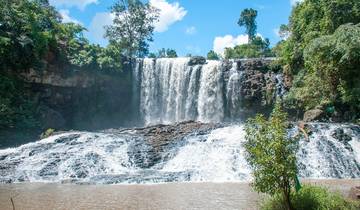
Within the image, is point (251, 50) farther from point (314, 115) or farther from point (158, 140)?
point (158, 140)

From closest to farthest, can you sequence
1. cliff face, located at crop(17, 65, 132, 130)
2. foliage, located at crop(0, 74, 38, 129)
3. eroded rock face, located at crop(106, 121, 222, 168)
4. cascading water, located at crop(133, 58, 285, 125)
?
eroded rock face, located at crop(106, 121, 222, 168) → foliage, located at crop(0, 74, 38, 129) → cliff face, located at crop(17, 65, 132, 130) → cascading water, located at crop(133, 58, 285, 125)

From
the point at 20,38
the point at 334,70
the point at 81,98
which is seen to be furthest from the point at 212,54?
the point at 334,70

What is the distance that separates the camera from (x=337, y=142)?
1934cm

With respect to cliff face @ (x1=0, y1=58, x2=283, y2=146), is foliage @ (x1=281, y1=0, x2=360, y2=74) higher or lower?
higher

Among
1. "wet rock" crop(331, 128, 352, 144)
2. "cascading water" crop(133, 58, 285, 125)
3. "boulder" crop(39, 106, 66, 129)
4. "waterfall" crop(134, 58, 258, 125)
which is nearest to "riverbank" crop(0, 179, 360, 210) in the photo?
"wet rock" crop(331, 128, 352, 144)

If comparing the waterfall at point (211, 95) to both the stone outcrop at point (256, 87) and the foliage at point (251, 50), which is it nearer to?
the stone outcrop at point (256, 87)

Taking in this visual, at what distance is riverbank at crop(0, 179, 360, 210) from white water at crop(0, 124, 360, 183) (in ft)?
5.16

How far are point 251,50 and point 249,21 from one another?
14.0 meters

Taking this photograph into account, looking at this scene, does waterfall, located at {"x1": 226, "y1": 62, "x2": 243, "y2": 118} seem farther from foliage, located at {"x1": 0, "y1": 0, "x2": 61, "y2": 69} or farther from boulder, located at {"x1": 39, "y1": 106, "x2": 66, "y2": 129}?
foliage, located at {"x1": 0, "y1": 0, "x2": 61, "y2": 69}

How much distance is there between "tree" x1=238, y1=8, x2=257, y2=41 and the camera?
8031cm

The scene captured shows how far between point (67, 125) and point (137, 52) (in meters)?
24.9

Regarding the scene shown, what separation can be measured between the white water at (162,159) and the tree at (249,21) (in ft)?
199

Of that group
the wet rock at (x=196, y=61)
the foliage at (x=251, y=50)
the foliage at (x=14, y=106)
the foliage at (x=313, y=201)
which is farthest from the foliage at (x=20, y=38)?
the foliage at (x=251, y=50)

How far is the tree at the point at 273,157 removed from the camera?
8508mm
